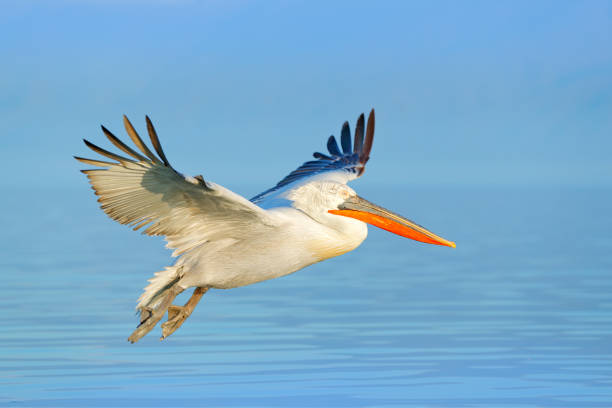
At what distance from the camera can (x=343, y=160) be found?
1289cm

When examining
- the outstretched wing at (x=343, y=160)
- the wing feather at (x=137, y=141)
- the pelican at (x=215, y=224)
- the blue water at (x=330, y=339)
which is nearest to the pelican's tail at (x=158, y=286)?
the pelican at (x=215, y=224)

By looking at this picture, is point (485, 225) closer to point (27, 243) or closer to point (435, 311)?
point (27, 243)

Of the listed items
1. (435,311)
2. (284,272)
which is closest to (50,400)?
(284,272)

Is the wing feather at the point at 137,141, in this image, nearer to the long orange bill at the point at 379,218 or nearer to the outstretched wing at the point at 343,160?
the long orange bill at the point at 379,218

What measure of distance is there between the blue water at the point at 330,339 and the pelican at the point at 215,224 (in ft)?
5.36

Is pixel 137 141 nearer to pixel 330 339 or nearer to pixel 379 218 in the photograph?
pixel 379 218

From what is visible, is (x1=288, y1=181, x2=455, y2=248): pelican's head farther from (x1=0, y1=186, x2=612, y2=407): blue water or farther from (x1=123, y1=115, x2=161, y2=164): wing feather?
(x1=123, y1=115, x2=161, y2=164): wing feather

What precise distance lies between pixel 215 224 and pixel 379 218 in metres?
1.65

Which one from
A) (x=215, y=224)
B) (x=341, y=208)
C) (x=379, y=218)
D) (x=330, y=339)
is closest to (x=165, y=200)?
(x=215, y=224)

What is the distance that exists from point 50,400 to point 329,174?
3.52 m

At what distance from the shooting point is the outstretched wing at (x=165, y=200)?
880 centimetres

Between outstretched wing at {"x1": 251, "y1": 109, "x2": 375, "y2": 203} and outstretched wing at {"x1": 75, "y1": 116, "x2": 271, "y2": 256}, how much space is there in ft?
6.39

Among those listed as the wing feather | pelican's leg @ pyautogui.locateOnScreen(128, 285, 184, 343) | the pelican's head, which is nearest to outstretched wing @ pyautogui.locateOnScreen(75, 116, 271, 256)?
the wing feather

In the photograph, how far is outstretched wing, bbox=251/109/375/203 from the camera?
1202cm
